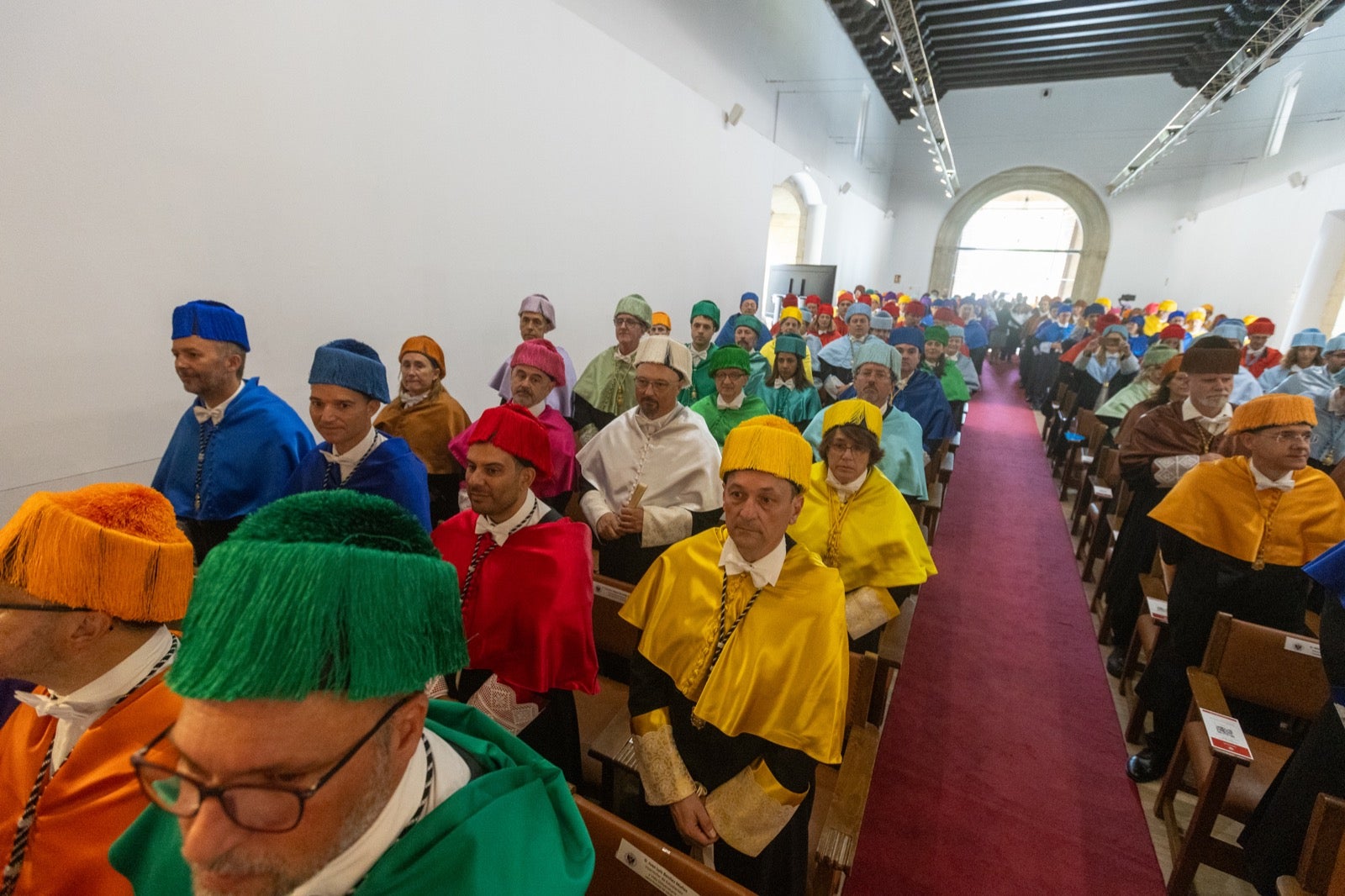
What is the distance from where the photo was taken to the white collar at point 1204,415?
379cm

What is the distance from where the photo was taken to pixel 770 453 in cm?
195

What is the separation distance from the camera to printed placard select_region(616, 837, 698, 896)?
→ 1442 mm

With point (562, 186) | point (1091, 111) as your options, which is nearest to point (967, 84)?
point (1091, 111)

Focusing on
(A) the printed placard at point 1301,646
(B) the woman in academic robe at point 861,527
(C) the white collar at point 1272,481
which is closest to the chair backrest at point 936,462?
(C) the white collar at point 1272,481

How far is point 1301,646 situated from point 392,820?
11.1ft

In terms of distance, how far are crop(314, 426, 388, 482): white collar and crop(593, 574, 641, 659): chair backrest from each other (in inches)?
46.2

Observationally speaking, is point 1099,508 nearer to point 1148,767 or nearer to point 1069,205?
point 1148,767

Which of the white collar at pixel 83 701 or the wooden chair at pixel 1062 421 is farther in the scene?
the wooden chair at pixel 1062 421

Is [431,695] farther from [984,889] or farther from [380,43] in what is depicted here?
[380,43]

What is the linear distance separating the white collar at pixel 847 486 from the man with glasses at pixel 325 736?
2178mm

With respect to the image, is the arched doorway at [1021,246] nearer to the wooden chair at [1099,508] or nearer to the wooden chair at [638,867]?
the wooden chair at [1099,508]

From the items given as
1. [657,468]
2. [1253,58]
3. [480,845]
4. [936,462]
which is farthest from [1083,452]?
[1253,58]

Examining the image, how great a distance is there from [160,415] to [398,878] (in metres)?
3.52

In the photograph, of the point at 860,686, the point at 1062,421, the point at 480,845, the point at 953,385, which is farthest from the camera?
the point at 1062,421
